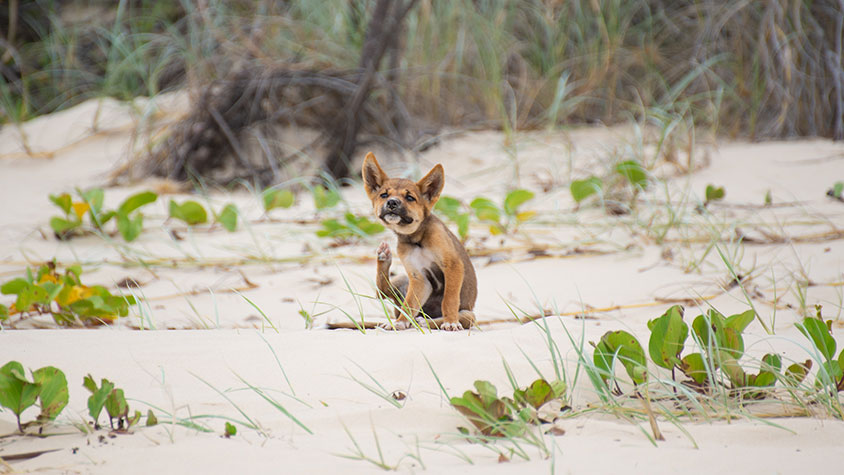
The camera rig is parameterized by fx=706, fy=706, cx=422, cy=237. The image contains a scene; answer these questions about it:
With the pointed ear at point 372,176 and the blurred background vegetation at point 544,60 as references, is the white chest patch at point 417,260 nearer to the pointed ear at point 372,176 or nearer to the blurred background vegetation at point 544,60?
the pointed ear at point 372,176

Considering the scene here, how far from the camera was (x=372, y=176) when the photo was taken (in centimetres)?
261

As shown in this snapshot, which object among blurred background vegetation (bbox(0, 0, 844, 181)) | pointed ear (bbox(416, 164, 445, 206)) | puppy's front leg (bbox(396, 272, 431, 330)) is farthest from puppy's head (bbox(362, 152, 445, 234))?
blurred background vegetation (bbox(0, 0, 844, 181))

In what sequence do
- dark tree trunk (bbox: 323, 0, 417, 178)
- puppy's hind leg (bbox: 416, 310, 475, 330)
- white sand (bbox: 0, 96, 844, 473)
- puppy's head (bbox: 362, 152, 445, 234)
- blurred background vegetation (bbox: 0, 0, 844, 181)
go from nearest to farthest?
white sand (bbox: 0, 96, 844, 473), puppy's head (bbox: 362, 152, 445, 234), puppy's hind leg (bbox: 416, 310, 475, 330), dark tree trunk (bbox: 323, 0, 417, 178), blurred background vegetation (bbox: 0, 0, 844, 181)

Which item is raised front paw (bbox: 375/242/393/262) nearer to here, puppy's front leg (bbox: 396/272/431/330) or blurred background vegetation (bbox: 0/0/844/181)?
puppy's front leg (bbox: 396/272/431/330)

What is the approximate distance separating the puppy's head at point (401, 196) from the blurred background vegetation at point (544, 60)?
334 cm

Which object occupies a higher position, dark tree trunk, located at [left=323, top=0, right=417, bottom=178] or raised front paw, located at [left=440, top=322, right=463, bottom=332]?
dark tree trunk, located at [left=323, top=0, right=417, bottom=178]

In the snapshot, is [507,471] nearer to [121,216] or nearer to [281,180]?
[121,216]

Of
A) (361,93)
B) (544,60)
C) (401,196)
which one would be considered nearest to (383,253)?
(401,196)

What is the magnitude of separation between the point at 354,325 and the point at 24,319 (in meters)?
1.47

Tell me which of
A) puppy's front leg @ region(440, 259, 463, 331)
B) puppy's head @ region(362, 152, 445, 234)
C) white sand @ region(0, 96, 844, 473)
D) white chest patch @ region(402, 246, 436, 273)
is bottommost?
white sand @ region(0, 96, 844, 473)

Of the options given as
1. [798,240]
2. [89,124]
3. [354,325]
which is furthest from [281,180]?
[798,240]

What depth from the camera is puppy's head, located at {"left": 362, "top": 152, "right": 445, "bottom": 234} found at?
7.82 ft

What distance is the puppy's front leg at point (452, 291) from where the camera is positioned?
2.45 m

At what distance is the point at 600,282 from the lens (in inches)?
137
